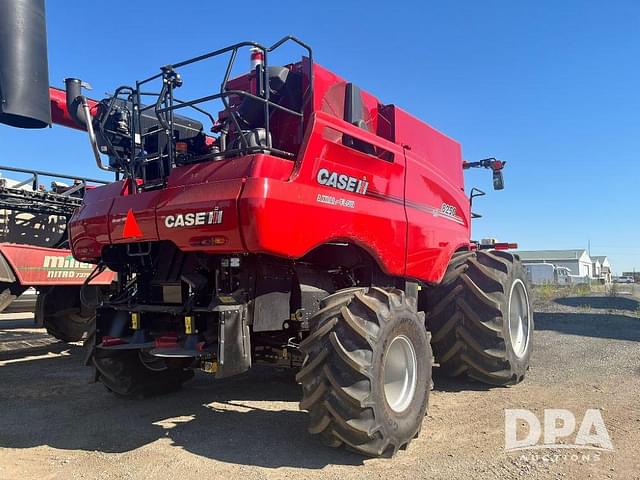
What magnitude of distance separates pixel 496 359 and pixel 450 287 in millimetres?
936

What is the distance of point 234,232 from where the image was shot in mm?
3887

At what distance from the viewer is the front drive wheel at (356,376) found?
12.6 feet

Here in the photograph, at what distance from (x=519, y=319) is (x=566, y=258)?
78784 mm

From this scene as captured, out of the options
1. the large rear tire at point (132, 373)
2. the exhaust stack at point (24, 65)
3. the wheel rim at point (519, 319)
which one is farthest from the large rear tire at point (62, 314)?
the wheel rim at point (519, 319)

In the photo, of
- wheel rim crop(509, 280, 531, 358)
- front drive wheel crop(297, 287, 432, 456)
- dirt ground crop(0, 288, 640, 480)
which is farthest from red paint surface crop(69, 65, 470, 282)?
dirt ground crop(0, 288, 640, 480)

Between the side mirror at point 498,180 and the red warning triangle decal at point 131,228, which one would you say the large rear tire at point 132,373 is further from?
the side mirror at point 498,180

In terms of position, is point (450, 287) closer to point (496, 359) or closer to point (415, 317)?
point (496, 359)

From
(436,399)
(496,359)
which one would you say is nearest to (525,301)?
(496,359)

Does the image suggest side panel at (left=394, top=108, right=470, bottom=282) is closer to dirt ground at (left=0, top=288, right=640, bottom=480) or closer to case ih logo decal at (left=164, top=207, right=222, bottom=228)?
dirt ground at (left=0, top=288, right=640, bottom=480)

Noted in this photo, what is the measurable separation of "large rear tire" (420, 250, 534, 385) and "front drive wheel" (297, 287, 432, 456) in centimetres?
193

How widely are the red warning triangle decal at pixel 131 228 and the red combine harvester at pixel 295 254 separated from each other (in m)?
0.02

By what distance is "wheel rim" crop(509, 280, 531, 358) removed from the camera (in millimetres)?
6852

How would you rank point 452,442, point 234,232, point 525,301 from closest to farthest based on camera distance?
point 234,232
point 452,442
point 525,301

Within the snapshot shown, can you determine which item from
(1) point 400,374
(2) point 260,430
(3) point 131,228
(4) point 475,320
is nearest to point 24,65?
(3) point 131,228
